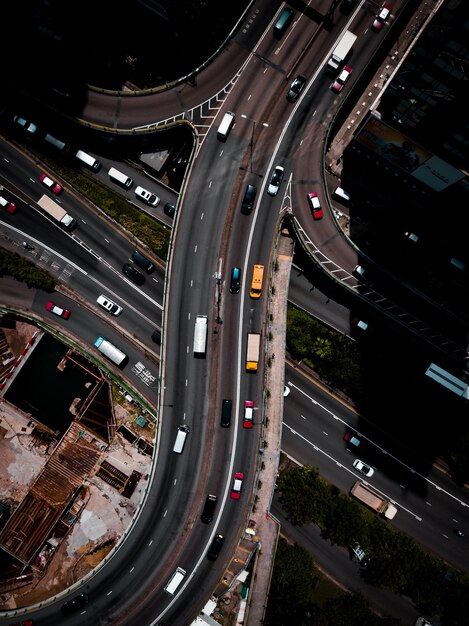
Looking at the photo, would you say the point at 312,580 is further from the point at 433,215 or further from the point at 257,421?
the point at 433,215

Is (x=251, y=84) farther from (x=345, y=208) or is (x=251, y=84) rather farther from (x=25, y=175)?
(x=25, y=175)

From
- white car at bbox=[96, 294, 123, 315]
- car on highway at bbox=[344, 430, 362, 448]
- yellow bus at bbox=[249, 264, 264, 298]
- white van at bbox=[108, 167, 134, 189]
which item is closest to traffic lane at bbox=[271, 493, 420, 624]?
car on highway at bbox=[344, 430, 362, 448]

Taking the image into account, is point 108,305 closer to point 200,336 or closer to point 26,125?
point 200,336

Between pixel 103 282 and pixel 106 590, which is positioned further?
pixel 103 282

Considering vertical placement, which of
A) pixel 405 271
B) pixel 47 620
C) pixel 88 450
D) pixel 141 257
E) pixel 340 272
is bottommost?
pixel 47 620

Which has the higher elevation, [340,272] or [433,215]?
[433,215]

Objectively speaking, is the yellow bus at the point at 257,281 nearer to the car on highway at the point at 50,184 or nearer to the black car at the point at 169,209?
the black car at the point at 169,209

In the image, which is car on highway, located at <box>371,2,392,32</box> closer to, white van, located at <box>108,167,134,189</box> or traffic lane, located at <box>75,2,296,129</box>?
traffic lane, located at <box>75,2,296,129</box>

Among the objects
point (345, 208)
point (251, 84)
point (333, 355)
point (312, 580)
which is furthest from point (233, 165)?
point (312, 580)
